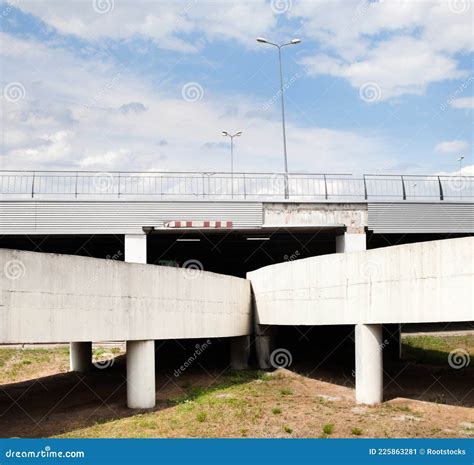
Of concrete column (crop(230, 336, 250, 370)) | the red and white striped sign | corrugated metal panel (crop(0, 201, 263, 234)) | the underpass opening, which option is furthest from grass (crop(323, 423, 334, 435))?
the underpass opening

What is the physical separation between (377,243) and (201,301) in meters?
17.0

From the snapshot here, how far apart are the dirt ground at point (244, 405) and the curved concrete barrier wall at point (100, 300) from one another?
2387mm

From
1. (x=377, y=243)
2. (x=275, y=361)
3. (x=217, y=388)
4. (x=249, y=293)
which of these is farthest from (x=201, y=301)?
(x=377, y=243)

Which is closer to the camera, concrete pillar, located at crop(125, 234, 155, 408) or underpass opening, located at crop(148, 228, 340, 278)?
concrete pillar, located at crop(125, 234, 155, 408)

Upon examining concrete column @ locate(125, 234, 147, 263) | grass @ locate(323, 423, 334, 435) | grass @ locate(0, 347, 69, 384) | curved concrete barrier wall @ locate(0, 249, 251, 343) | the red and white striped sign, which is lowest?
grass @ locate(323, 423, 334, 435)

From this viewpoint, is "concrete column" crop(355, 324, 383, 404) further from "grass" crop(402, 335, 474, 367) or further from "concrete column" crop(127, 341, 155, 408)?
"grass" crop(402, 335, 474, 367)

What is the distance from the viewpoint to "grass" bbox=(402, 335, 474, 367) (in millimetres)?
33731

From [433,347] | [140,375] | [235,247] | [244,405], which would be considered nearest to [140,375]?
[140,375]

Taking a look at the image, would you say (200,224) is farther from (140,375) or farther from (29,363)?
(140,375)

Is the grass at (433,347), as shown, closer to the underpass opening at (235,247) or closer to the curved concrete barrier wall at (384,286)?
the underpass opening at (235,247)

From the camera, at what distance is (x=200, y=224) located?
103 feet

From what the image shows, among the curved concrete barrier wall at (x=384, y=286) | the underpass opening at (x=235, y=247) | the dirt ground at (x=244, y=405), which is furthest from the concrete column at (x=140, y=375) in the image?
the underpass opening at (x=235, y=247)

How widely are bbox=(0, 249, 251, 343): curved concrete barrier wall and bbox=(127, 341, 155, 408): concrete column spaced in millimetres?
440

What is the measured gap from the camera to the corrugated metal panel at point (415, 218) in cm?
3262
